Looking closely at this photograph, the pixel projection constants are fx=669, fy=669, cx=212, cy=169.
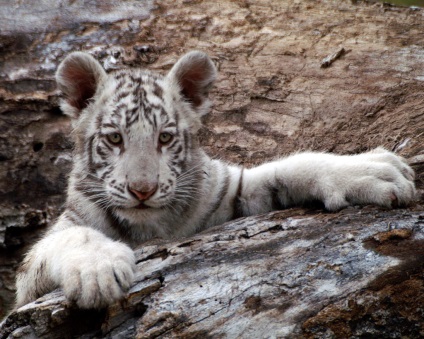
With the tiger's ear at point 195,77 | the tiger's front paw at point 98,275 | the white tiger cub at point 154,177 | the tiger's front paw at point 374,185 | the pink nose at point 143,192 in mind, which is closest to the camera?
the tiger's front paw at point 98,275

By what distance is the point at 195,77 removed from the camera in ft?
13.8

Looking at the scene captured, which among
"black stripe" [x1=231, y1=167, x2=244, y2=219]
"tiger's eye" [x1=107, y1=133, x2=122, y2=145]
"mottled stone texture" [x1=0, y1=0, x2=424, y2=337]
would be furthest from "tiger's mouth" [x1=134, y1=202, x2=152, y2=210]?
"mottled stone texture" [x1=0, y1=0, x2=424, y2=337]

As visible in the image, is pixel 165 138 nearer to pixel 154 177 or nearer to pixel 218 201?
pixel 154 177

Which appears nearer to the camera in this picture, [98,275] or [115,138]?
[98,275]

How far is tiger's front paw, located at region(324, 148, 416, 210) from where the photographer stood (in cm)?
312

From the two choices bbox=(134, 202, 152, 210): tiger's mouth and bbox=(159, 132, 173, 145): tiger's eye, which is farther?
bbox=(159, 132, 173, 145): tiger's eye

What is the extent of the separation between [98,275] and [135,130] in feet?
3.38

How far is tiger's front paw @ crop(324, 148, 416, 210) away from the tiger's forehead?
3.56ft

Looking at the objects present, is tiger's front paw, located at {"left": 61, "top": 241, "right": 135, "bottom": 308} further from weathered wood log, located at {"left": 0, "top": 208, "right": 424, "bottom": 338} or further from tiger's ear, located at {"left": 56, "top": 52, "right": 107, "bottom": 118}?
tiger's ear, located at {"left": 56, "top": 52, "right": 107, "bottom": 118}

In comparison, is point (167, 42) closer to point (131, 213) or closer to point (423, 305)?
Result: point (131, 213)

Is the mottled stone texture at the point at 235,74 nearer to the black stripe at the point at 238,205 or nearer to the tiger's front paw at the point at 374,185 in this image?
the tiger's front paw at the point at 374,185

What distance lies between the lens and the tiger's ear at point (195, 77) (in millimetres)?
4082

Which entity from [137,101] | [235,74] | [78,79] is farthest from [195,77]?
[235,74]

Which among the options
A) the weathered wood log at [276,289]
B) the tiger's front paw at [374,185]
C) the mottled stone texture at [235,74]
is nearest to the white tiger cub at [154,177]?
the tiger's front paw at [374,185]
